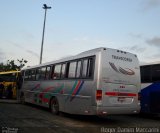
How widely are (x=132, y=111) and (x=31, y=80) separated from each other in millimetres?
9228

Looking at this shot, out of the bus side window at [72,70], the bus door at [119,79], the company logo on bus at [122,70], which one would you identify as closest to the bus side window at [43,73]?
the bus side window at [72,70]

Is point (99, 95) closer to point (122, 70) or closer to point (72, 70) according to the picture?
point (122, 70)

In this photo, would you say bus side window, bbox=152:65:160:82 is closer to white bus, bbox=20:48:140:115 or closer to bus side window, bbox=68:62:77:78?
white bus, bbox=20:48:140:115

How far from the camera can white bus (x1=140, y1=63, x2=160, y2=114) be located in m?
14.4

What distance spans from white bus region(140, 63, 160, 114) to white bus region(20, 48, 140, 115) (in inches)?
86.5

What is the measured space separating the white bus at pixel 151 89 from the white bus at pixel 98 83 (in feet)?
7.21

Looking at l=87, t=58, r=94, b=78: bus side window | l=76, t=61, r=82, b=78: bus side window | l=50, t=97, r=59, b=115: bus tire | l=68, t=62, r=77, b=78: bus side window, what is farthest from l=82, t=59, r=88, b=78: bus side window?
l=50, t=97, r=59, b=115: bus tire

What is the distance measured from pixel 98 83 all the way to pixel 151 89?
4730mm

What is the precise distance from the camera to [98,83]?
11.2 metres

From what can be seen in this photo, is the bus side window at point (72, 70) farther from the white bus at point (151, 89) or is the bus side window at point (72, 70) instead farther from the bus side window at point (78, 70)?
the white bus at point (151, 89)

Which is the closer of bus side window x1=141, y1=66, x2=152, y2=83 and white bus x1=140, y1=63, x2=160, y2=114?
white bus x1=140, y1=63, x2=160, y2=114

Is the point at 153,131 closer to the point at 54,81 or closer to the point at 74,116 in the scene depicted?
the point at 74,116

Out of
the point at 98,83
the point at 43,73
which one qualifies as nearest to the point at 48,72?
the point at 43,73

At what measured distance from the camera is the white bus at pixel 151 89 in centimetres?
1442
